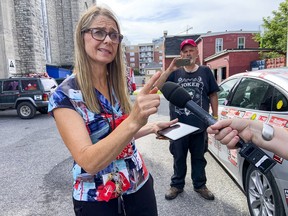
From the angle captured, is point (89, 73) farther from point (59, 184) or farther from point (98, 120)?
point (59, 184)

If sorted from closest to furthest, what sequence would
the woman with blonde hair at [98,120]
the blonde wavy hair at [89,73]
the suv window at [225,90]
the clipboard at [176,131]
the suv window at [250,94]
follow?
1. the woman with blonde hair at [98,120]
2. the blonde wavy hair at [89,73]
3. the clipboard at [176,131]
4. the suv window at [250,94]
5. the suv window at [225,90]

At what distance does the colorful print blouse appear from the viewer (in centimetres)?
123

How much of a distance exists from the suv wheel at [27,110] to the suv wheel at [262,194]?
10.1m

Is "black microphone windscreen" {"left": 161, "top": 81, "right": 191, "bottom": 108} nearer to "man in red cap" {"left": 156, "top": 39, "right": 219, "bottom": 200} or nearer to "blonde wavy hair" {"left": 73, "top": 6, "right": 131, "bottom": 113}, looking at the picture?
"blonde wavy hair" {"left": 73, "top": 6, "right": 131, "bottom": 113}

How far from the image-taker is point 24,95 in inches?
421

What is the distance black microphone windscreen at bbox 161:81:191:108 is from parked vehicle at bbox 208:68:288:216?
1.41 metres

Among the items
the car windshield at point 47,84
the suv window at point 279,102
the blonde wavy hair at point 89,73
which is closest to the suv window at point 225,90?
the suv window at point 279,102

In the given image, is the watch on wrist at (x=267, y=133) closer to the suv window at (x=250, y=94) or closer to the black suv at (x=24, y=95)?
the suv window at (x=250, y=94)

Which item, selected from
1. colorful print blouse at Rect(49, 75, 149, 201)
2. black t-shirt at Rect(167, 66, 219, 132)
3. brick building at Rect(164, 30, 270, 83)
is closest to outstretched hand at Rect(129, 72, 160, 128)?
colorful print blouse at Rect(49, 75, 149, 201)

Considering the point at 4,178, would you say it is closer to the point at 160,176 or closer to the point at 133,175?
the point at 160,176

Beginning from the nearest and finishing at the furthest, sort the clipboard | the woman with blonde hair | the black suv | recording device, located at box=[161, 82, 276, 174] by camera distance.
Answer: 1. recording device, located at box=[161, 82, 276, 174]
2. the woman with blonde hair
3. the clipboard
4. the black suv

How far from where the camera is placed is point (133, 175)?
4.74 feet

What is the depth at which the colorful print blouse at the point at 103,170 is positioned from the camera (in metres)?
1.23

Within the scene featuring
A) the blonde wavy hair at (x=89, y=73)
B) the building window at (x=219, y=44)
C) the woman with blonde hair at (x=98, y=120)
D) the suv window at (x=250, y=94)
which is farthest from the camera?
the building window at (x=219, y=44)
